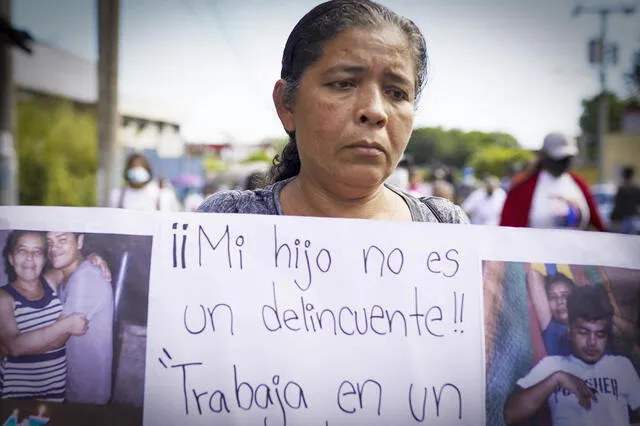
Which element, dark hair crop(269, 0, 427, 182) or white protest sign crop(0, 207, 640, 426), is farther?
dark hair crop(269, 0, 427, 182)

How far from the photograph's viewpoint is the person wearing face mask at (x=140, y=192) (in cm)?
717

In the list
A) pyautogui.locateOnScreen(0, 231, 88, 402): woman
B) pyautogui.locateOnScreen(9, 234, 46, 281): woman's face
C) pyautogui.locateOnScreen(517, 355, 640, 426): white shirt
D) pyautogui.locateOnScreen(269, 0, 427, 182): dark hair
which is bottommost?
pyautogui.locateOnScreen(517, 355, 640, 426): white shirt

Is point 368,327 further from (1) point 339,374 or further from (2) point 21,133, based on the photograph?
(2) point 21,133

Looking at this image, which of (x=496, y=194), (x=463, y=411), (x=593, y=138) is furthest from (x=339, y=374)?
(x=593, y=138)

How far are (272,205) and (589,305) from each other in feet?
2.59

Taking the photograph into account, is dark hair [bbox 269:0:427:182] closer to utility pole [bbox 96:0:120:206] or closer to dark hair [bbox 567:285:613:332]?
dark hair [bbox 567:285:613:332]

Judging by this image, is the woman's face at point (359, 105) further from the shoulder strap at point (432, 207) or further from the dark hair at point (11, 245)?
the dark hair at point (11, 245)

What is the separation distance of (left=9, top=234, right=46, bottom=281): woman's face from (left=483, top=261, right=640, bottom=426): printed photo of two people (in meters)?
0.95

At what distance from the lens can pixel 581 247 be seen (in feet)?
5.24

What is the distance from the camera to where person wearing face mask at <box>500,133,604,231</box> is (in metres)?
4.59

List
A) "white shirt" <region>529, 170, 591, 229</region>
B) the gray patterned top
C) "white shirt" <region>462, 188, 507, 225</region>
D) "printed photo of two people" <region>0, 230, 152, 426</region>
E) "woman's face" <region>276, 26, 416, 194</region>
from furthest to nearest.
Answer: "white shirt" <region>462, 188, 507, 225</region>
"white shirt" <region>529, 170, 591, 229</region>
the gray patterned top
"woman's face" <region>276, 26, 416, 194</region>
"printed photo of two people" <region>0, 230, 152, 426</region>

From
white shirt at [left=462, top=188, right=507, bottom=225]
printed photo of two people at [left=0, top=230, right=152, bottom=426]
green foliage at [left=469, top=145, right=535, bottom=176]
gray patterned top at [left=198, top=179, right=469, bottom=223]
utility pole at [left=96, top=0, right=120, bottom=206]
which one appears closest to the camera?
printed photo of two people at [left=0, top=230, right=152, bottom=426]

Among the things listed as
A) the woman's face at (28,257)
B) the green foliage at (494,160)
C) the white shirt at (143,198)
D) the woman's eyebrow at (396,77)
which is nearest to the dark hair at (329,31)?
the woman's eyebrow at (396,77)

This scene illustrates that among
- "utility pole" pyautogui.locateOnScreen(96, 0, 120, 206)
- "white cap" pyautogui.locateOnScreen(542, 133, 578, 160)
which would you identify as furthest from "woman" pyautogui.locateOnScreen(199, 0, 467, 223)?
"utility pole" pyautogui.locateOnScreen(96, 0, 120, 206)
